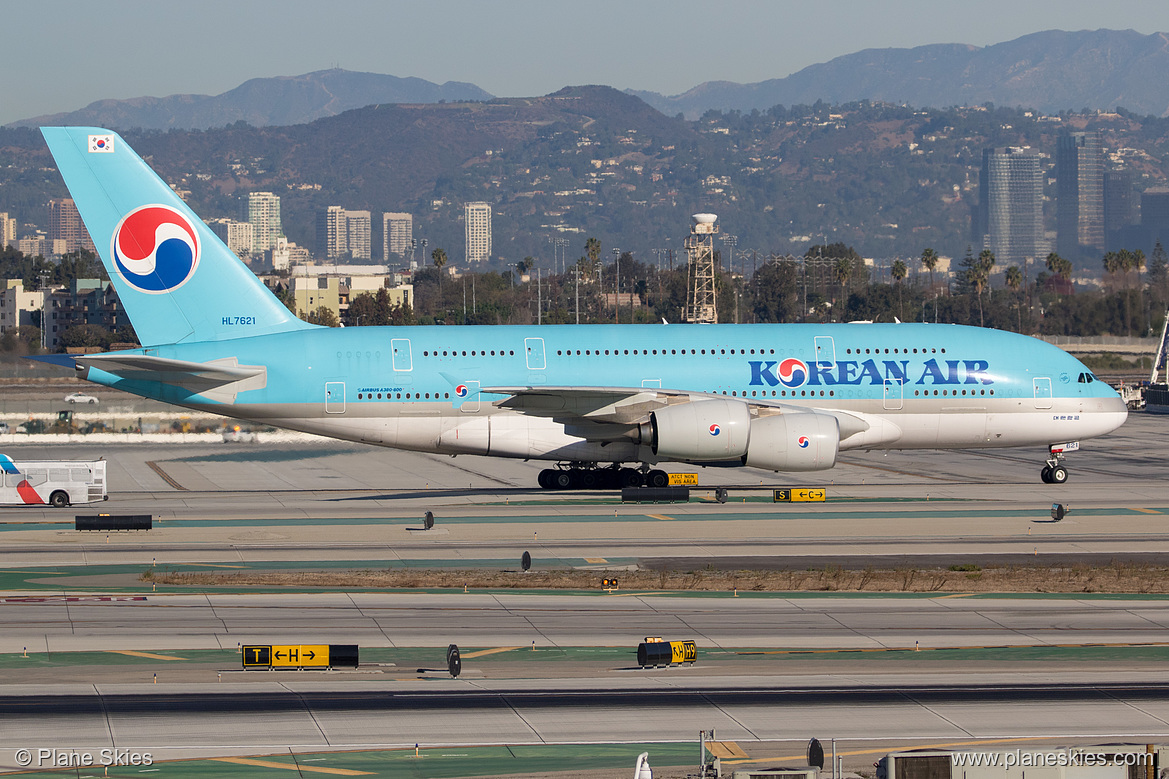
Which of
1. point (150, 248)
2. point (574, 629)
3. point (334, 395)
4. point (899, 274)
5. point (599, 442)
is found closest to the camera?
point (574, 629)

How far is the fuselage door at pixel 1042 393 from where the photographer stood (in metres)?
46.0

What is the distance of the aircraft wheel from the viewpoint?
4615cm

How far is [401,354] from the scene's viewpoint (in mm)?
43531

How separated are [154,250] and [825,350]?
2302cm

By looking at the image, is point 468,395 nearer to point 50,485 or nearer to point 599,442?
point 599,442

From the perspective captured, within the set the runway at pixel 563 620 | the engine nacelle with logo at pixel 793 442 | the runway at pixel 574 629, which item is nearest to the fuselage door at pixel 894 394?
the runway at pixel 574 629

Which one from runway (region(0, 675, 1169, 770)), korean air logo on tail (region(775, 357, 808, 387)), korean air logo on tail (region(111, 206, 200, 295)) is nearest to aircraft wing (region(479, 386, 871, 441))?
korean air logo on tail (region(775, 357, 808, 387))

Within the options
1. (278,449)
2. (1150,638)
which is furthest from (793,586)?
(278,449)

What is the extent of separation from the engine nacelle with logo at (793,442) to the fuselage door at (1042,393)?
885 cm

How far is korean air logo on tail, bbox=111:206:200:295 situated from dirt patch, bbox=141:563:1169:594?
1414 cm

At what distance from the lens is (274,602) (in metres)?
28.5

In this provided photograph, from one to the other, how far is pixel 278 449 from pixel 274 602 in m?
35.9

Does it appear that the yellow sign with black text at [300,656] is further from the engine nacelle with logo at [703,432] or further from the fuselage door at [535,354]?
the fuselage door at [535,354]

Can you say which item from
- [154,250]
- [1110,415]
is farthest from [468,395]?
[1110,415]
